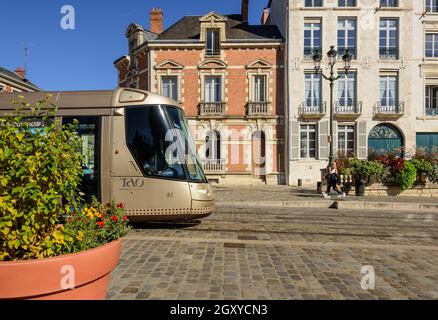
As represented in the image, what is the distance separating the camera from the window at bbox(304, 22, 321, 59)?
1825 centimetres

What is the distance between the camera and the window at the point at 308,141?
18375mm

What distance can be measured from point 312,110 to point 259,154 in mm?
4592

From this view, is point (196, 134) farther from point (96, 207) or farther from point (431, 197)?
point (96, 207)

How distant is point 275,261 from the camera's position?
392 centimetres

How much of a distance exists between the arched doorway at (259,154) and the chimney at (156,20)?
477 inches

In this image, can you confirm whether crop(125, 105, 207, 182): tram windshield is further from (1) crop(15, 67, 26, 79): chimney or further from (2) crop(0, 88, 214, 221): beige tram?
(1) crop(15, 67, 26, 79): chimney

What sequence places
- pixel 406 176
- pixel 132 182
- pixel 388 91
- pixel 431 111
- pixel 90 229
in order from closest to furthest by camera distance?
pixel 90 229, pixel 132 182, pixel 406 176, pixel 388 91, pixel 431 111

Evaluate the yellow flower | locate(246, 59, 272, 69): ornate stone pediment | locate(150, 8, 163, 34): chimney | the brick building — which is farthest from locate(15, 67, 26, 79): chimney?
the yellow flower

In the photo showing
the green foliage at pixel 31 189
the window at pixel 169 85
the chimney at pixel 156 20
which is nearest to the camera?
the green foliage at pixel 31 189

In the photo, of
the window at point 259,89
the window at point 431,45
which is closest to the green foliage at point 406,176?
the window at point 259,89

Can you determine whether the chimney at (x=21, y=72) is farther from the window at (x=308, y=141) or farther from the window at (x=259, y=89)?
the window at (x=308, y=141)

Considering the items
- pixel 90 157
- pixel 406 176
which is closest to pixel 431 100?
pixel 406 176

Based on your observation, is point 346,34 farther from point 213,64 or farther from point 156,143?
point 156,143

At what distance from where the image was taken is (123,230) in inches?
102
